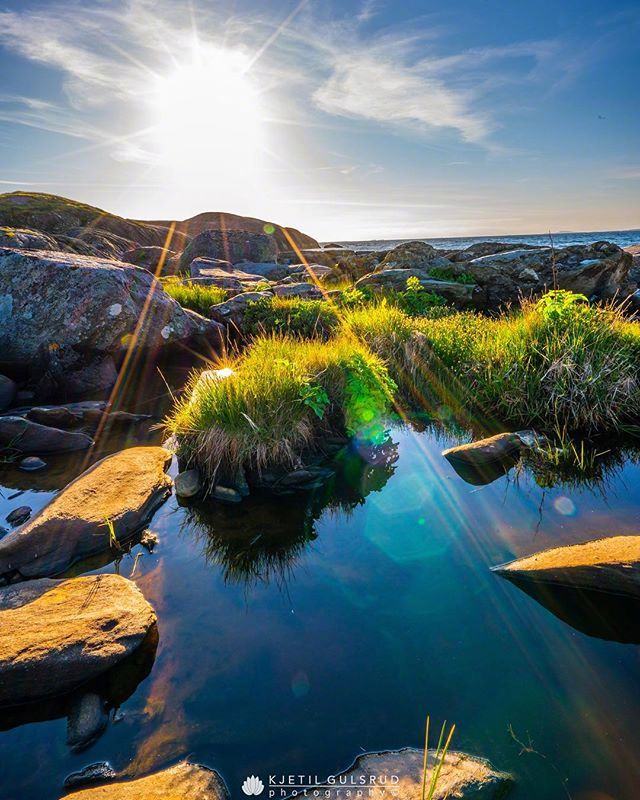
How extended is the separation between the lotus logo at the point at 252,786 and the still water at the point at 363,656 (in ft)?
0.14

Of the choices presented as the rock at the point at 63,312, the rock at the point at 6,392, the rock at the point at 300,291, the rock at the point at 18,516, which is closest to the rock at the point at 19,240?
the rock at the point at 63,312

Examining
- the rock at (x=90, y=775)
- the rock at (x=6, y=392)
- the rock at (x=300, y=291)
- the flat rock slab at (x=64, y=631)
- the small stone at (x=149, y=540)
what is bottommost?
the small stone at (x=149, y=540)

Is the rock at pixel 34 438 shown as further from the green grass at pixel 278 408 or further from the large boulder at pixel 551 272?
the large boulder at pixel 551 272

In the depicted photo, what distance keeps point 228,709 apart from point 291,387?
14.7 feet

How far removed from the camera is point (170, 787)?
97.6 inches

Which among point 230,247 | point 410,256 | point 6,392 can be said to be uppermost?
point 230,247

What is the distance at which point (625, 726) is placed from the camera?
2732 mm

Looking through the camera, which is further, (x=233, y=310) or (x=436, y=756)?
(x=233, y=310)

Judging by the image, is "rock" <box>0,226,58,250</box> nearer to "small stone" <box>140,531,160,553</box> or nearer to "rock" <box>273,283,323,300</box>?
"rock" <box>273,283,323,300</box>

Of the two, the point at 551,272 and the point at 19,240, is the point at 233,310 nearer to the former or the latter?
the point at 19,240

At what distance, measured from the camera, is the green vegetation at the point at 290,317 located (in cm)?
1238

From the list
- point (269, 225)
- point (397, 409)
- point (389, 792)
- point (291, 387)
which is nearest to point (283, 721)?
point (389, 792)

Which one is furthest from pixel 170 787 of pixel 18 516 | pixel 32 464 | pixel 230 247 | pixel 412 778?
pixel 230 247

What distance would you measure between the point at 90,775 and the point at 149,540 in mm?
2445
